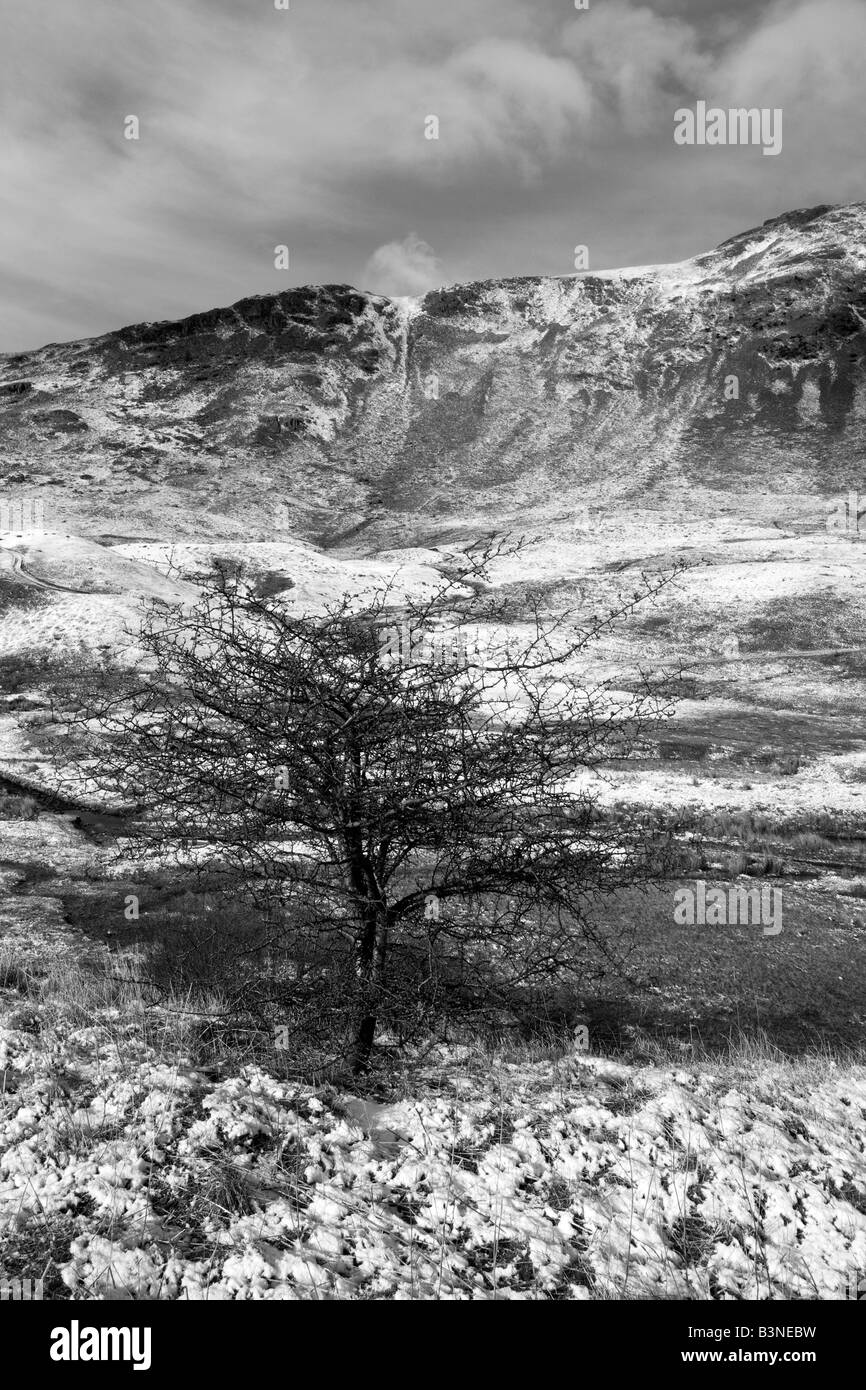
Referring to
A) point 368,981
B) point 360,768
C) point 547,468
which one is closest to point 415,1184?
point 368,981

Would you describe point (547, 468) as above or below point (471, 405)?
below

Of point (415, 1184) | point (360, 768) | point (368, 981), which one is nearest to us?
point (415, 1184)

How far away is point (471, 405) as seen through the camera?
406 feet

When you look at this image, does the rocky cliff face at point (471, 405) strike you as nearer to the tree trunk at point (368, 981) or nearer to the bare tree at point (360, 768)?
the bare tree at point (360, 768)

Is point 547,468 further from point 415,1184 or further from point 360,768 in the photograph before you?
point 415,1184

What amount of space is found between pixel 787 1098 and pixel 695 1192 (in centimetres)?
142

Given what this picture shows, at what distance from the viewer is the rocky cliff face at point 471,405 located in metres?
90.8

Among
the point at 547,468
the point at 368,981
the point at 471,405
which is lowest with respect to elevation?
the point at 368,981

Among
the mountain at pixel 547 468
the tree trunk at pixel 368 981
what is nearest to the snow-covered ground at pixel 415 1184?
the tree trunk at pixel 368 981

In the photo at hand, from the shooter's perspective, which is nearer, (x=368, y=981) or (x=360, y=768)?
(x=360, y=768)

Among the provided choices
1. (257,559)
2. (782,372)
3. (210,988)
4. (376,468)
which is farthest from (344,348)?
(210,988)

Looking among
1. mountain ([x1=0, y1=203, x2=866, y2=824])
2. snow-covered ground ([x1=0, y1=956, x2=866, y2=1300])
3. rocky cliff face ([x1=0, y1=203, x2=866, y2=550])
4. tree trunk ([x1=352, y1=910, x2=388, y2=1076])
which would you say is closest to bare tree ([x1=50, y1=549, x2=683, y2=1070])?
tree trunk ([x1=352, y1=910, x2=388, y2=1076])

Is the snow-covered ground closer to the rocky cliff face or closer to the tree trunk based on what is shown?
the tree trunk

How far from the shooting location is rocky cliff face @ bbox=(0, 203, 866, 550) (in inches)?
3573
